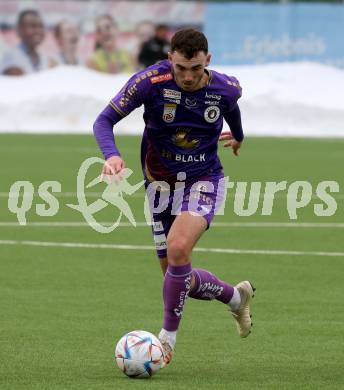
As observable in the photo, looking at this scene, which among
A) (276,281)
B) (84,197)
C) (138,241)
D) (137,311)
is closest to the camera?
(137,311)

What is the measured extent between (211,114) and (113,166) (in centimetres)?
117

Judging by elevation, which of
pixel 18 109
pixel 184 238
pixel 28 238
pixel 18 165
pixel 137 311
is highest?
pixel 184 238

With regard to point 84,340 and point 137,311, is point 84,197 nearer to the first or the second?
point 137,311

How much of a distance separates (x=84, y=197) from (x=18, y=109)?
1565 cm

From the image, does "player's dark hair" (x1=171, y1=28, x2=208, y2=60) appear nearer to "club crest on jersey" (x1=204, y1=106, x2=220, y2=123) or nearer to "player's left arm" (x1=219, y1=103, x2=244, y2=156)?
"club crest on jersey" (x1=204, y1=106, x2=220, y2=123)

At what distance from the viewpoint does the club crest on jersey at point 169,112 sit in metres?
9.17

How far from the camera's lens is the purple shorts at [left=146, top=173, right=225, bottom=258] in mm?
9156

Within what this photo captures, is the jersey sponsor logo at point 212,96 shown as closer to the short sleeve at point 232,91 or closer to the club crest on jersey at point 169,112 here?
the short sleeve at point 232,91

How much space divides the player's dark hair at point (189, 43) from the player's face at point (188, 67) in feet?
0.09

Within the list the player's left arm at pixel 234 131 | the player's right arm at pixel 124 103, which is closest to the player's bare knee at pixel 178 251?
the player's right arm at pixel 124 103

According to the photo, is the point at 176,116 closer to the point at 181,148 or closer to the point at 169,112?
the point at 169,112

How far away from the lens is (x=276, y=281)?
1253cm

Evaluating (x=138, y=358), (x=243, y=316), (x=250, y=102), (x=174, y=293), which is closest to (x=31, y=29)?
(x=250, y=102)

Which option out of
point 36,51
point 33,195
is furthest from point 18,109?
point 33,195
